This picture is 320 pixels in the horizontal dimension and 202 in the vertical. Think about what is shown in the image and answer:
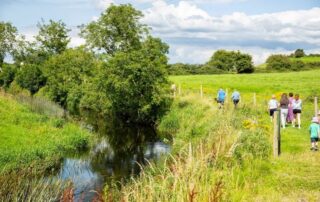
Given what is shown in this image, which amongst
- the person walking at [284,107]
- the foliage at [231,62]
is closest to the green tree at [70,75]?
the person walking at [284,107]

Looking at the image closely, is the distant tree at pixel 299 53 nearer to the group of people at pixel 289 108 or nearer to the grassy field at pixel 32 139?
the group of people at pixel 289 108

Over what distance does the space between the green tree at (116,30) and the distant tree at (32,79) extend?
44.2ft

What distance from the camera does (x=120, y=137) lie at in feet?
130

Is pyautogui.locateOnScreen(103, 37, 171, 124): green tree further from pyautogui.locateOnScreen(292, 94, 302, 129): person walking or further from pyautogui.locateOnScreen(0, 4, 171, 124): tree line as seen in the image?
pyautogui.locateOnScreen(292, 94, 302, 129): person walking

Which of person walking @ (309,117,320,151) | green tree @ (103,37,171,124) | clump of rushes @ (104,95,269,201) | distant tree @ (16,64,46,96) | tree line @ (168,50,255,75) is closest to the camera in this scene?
clump of rushes @ (104,95,269,201)

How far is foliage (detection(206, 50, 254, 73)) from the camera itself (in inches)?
4119

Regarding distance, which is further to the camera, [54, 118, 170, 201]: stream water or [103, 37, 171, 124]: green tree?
[103, 37, 171, 124]: green tree

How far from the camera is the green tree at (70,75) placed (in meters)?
59.1

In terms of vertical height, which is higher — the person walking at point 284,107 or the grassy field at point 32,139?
the person walking at point 284,107

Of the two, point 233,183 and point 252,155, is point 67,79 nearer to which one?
point 252,155

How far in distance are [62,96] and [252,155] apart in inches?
1883

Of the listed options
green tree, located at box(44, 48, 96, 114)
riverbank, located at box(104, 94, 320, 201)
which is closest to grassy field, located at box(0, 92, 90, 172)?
riverbank, located at box(104, 94, 320, 201)

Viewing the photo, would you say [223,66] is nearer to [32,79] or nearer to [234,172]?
[32,79]

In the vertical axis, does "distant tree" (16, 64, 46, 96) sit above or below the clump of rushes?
above
